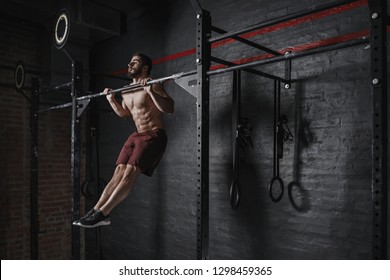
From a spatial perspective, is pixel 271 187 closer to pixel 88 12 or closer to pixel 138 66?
pixel 138 66

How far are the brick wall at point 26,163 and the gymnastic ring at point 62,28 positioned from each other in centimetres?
111

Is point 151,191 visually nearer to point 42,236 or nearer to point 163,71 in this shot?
point 163,71

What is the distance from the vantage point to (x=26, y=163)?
16.5ft

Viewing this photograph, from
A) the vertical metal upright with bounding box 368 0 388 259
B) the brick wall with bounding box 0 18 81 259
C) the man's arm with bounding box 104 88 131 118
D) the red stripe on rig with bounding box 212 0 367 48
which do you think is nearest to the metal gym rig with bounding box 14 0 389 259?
the vertical metal upright with bounding box 368 0 388 259

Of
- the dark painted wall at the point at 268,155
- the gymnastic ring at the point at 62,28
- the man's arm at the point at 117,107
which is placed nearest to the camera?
the dark painted wall at the point at 268,155

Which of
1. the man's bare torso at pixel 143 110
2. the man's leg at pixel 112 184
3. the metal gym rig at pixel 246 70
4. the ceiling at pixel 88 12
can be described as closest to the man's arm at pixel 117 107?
the man's bare torso at pixel 143 110

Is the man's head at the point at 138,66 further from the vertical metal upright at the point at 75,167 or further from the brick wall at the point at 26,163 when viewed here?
the brick wall at the point at 26,163

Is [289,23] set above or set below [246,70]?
above

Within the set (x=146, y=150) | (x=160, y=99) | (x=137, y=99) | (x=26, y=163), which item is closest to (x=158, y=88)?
(x=160, y=99)

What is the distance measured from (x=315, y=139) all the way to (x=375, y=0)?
1358mm

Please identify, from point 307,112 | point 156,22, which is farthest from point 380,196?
point 156,22

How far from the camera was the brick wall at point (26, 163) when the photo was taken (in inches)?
189

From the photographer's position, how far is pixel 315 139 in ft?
9.42

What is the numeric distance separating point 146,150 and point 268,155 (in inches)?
47.7
